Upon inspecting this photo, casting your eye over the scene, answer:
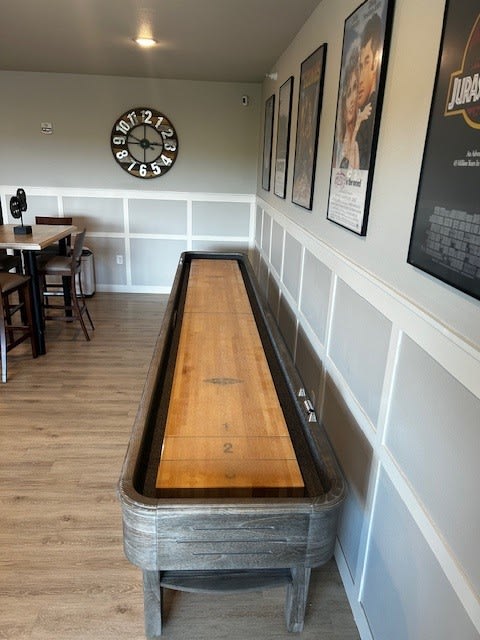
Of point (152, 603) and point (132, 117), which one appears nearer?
point (152, 603)

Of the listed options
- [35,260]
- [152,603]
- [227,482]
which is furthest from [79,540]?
[35,260]

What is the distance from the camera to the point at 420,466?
125 cm

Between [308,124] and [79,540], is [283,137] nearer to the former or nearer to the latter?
[308,124]

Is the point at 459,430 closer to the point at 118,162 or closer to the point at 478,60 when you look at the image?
the point at 478,60

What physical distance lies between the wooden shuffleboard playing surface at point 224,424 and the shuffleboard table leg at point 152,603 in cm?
35

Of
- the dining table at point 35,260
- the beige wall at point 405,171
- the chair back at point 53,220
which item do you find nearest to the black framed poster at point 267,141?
the dining table at point 35,260

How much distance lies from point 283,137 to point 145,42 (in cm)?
132

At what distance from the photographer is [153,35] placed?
137 inches

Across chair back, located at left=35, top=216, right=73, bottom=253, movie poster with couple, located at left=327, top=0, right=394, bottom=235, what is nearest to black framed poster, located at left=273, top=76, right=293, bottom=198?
movie poster with couple, located at left=327, top=0, right=394, bottom=235

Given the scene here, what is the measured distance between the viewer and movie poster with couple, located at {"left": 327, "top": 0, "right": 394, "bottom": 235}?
5.42 ft

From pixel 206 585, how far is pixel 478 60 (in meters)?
1.56

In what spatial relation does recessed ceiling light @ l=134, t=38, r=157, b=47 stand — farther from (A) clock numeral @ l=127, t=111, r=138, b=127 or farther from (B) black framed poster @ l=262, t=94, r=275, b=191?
(A) clock numeral @ l=127, t=111, r=138, b=127

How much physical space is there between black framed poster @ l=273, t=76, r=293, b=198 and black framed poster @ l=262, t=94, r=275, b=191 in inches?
16.5

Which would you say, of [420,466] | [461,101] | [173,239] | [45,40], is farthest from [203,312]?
[173,239]
